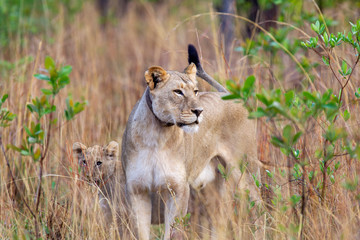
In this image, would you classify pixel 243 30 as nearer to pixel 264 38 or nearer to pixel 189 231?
pixel 264 38

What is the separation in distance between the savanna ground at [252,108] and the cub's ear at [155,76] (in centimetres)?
69

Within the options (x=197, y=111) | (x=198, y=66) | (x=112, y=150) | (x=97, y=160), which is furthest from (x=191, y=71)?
(x=97, y=160)

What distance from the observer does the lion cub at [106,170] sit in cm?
504

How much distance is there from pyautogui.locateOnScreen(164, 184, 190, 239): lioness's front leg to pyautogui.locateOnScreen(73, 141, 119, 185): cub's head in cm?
71

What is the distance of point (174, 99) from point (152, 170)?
0.62m

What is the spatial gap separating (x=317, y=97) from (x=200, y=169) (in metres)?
2.17

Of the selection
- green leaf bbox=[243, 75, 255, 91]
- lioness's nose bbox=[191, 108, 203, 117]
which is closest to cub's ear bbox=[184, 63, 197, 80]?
lioness's nose bbox=[191, 108, 203, 117]

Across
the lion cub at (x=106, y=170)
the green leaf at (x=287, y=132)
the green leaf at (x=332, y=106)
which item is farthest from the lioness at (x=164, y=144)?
the green leaf at (x=332, y=106)

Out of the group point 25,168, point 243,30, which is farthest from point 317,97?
point 243,30

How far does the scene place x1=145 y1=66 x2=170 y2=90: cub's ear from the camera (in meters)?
4.41

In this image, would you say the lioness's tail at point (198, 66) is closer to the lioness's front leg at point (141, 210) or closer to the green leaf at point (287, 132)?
the lioness's front leg at point (141, 210)

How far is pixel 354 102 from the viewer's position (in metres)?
4.36

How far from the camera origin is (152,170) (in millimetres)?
4496

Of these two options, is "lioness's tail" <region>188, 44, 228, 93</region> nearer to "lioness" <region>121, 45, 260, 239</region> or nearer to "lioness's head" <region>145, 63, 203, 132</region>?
"lioness" <region>121, 45, 260, 239</region>
